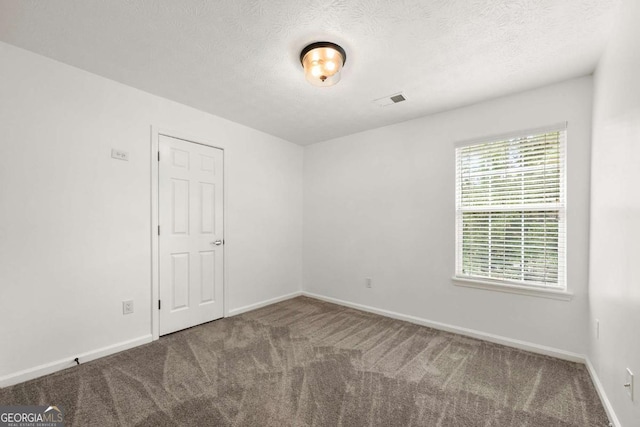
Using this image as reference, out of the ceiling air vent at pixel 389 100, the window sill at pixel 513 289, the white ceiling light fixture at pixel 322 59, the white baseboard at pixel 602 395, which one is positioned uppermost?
the ceiling air vent at pixel 389 100

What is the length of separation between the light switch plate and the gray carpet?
1840mm

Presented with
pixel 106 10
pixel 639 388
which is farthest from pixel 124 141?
pixel 639 388

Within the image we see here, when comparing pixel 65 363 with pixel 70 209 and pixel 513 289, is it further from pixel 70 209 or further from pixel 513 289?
pixel 513 289

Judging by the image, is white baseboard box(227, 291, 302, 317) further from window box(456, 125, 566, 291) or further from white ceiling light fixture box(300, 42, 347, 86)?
white ceiling light fixture box(300, 42, 347, 86)

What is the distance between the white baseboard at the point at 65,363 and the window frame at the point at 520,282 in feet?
11.2

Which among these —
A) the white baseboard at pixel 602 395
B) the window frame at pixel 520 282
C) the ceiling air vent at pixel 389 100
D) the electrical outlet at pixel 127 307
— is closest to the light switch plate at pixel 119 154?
the electrical outlet at pixel 127 307

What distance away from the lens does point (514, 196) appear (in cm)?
277

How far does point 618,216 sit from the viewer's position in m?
1.70

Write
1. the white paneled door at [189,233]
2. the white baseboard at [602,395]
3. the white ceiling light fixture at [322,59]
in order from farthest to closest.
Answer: the white paneled door at [189,233], the white ceiling light fixture at [322,59], the white baseboard at [602,395]

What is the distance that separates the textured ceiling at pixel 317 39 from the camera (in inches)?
67.2

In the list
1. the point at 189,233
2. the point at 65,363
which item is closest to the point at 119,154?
the point at 189,233

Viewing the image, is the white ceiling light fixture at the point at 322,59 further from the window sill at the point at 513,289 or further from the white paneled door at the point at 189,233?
the window sill at the point at 513,289

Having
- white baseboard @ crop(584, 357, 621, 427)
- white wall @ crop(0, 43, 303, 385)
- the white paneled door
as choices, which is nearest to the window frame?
white baseboard @ crop(584, 357, 621, 427)

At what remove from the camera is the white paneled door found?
3.01 m
